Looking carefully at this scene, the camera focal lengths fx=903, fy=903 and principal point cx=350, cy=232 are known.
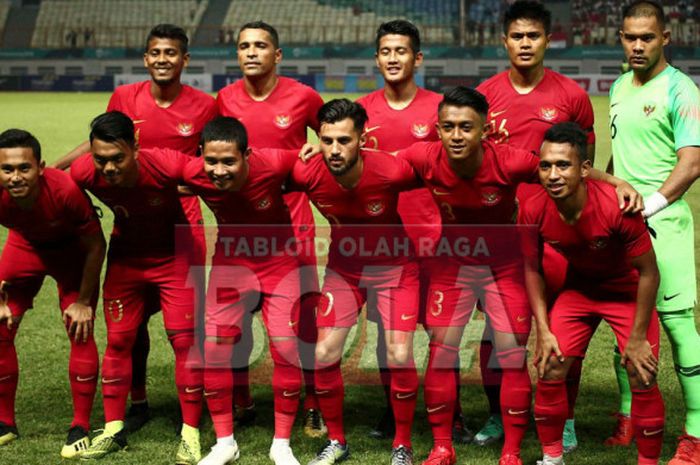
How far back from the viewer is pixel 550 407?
15.0ft

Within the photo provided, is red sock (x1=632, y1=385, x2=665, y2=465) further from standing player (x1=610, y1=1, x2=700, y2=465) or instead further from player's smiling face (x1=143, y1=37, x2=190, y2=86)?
player's smiling face (x1=143, y1=37, x2=190, y2=86)

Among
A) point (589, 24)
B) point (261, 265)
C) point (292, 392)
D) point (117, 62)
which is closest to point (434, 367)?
point (292, 392)

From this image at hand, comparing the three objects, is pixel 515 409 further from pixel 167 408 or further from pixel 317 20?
pixel 317 20

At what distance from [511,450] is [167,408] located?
2.34 metres

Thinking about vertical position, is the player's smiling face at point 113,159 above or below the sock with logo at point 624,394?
above

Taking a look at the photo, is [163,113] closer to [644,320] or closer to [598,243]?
[598,243]

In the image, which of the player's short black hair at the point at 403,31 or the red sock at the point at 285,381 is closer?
the red sock at the point at 285,381

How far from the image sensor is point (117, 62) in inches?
1609

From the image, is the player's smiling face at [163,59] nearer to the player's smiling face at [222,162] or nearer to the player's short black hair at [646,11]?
the player's smiling face at [222,162]

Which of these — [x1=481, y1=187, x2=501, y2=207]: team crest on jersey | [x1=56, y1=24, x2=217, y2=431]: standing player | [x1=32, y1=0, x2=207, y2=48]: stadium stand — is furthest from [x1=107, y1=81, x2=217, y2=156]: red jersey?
[x1=32, y1=0, x2=207, y2=48]: stadium stand

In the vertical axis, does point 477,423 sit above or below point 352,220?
below

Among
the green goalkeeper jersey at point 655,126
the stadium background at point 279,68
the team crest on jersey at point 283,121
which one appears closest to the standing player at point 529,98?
the green goalkeeper jersey at point 655,126

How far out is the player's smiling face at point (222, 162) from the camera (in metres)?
4.79

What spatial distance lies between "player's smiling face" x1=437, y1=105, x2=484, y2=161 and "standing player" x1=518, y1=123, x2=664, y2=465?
390mm
